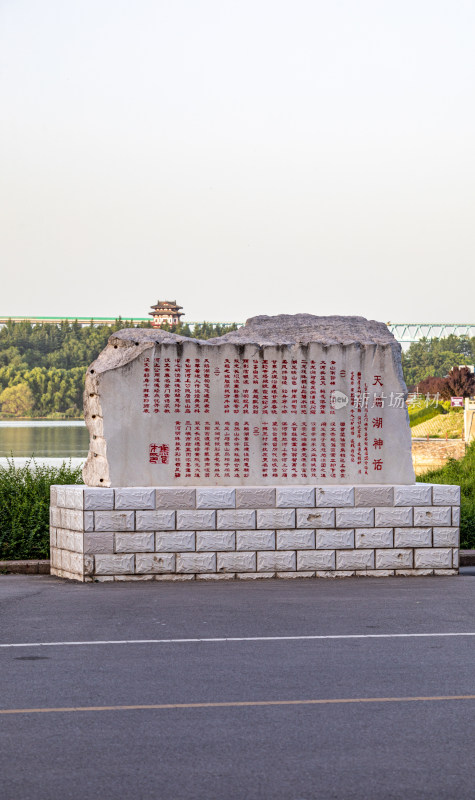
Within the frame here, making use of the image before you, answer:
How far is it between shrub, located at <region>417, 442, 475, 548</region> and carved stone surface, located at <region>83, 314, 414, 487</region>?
7.64 ft

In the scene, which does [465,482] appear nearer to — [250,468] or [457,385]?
[250,468]

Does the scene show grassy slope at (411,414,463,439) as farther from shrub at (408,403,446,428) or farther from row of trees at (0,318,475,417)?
row of trees at (0,318,475,417)

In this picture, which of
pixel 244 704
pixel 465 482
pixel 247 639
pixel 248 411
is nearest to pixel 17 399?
pixel 465 482

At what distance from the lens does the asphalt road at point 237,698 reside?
4422 millimetres

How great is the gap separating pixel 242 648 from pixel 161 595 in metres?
2.56

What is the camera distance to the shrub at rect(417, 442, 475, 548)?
13.2 meters

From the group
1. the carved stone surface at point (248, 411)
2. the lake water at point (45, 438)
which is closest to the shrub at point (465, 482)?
the carved stone surface at point (248, 411)

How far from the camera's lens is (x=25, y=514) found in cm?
1234

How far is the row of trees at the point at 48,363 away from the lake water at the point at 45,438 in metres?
1.55

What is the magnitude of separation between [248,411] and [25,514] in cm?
314

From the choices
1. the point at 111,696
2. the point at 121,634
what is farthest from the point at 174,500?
the point at 111,696

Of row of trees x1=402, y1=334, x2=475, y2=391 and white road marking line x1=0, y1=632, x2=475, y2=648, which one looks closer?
white road marking line x1=0, y1=632, x2=475, y2=648

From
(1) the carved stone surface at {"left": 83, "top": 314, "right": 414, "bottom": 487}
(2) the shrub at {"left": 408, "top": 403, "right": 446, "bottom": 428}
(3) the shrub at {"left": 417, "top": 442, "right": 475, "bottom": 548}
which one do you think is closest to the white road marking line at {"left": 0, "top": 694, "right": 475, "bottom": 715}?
(1) the carved stone surface at {"left": 83, "top": 314, "right": 414, "bottom": 487}

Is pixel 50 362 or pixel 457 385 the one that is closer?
pixel 457 385
